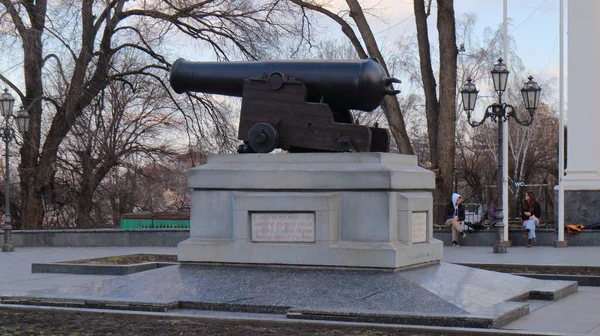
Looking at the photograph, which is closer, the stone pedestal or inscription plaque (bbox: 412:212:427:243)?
the stone pedestal

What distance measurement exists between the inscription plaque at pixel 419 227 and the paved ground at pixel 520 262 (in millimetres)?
1502

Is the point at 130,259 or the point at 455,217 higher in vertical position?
the point at 455,217

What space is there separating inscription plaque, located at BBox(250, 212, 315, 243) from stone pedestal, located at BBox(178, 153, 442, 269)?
0.04 ft

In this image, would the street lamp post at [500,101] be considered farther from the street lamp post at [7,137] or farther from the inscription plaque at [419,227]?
the street lamp post at [7,137]

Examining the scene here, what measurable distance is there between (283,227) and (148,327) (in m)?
2.51

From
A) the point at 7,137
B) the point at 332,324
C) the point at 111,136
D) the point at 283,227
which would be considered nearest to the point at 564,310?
the point at 332,324

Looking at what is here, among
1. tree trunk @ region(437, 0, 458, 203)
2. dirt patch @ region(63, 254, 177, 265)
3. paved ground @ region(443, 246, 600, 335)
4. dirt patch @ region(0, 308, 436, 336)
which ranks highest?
tree trunk @ region(437, 0, 458, 203)

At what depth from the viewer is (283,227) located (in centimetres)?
1070

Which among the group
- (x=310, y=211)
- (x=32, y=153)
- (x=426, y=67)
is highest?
(x=426, y=67)

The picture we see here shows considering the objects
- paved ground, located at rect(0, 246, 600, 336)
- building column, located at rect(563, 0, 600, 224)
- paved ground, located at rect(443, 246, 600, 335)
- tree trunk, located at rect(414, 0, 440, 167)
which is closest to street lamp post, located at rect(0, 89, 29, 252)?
paved ground, located at rect(0, 246, 600, 336)

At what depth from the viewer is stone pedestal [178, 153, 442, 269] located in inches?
408

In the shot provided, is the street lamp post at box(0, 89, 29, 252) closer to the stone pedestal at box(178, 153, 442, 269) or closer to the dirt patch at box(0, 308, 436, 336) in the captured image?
the stone pedestal at box(178, 153, 442, 269)

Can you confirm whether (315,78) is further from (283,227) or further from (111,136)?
(111,136)

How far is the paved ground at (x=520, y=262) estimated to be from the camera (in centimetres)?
891
